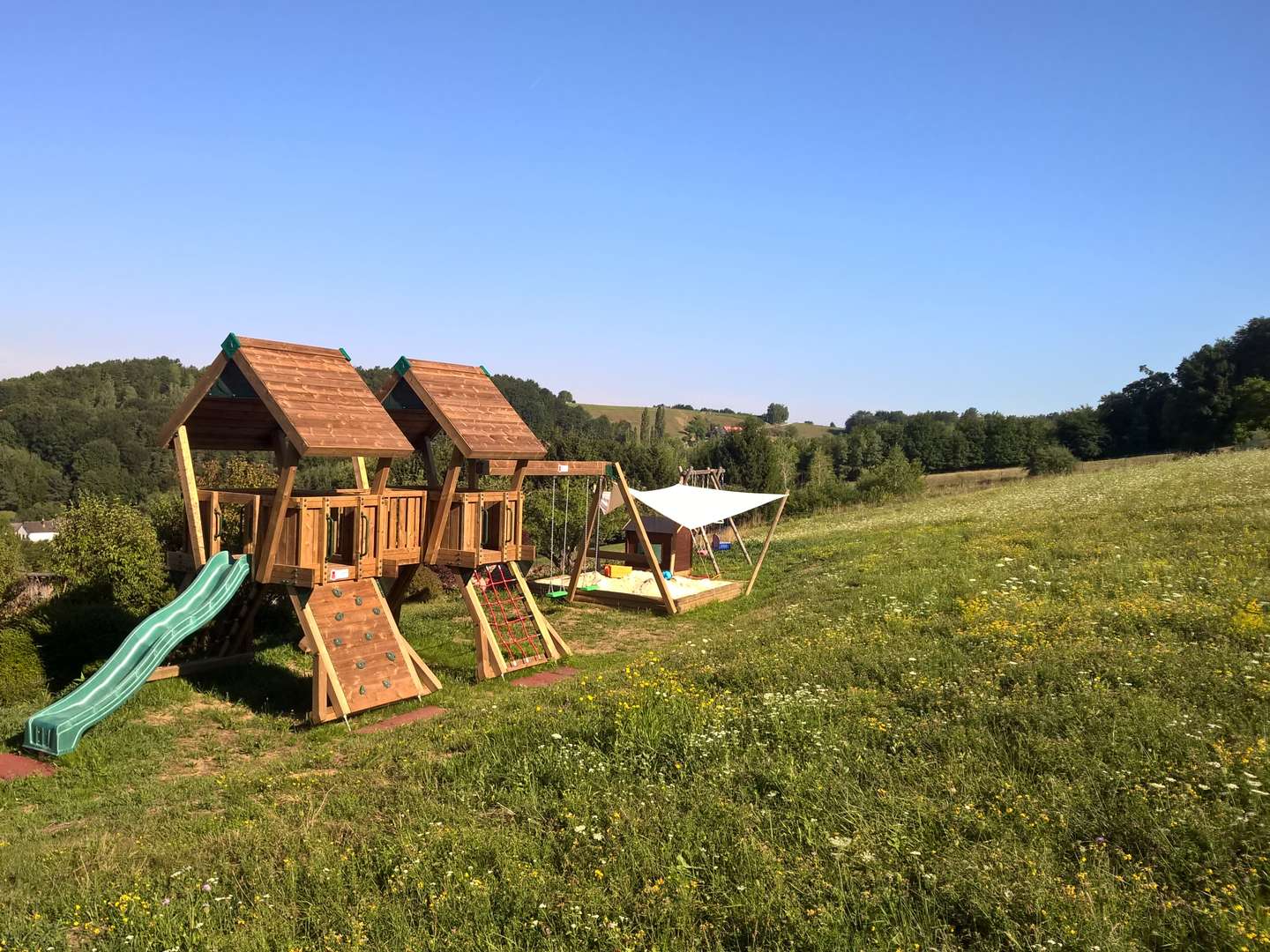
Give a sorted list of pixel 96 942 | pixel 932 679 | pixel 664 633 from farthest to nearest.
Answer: pixel 664 633, pixel 932 679, pixel 96 942

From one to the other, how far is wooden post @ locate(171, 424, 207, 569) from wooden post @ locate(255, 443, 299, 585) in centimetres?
121

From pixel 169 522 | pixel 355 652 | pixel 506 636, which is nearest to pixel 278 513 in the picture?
pixel 355 652

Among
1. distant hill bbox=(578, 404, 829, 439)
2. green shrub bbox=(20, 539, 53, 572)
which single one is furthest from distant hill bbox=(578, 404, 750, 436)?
green shrub bbox=(20, 539, 53, 572)

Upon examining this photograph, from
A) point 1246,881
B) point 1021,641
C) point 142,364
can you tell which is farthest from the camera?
point 142,364

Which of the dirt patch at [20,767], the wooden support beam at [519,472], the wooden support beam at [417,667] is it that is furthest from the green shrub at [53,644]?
the wooden support beam at [519,472]

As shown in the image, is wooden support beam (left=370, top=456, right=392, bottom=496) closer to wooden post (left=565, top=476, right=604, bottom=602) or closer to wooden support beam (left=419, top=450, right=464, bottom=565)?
wooden support beam (left=419, top=450, right=464, bottom=565)

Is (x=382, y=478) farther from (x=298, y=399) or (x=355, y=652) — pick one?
(x=355, y=652)

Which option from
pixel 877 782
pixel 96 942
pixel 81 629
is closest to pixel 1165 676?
pixel 877 782

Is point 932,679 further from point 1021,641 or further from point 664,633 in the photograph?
point 664,633

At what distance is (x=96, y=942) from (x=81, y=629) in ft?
34.0

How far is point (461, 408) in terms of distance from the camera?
41.0ft

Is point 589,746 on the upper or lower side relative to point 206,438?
lower

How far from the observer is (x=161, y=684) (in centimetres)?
1116

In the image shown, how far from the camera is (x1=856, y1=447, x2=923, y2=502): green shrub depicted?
145 ft
